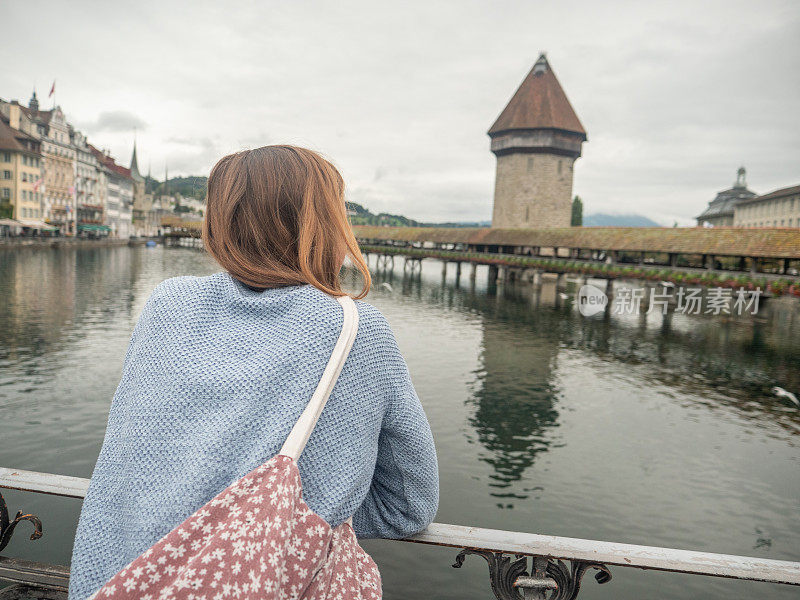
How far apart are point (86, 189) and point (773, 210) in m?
79.7

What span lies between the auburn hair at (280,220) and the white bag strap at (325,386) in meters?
0.12

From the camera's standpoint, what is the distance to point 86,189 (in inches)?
2721

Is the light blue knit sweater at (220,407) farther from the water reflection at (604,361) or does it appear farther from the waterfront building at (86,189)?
the waterfront building at (86,189)

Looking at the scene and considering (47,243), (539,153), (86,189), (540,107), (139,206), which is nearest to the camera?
(47,243)

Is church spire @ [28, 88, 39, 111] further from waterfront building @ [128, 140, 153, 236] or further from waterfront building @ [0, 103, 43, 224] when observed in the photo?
Result: waterfront building @ [128, 140, 153, 236]

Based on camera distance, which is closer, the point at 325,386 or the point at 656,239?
the point at 325,386

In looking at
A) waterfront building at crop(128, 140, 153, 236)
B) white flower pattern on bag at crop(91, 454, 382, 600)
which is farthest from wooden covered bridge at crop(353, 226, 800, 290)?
waterfront building at crop(128, 140, 153, 236)

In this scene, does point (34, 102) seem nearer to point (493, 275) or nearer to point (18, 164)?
point (18, 164)

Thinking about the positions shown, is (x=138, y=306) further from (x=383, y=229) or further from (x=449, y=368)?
(x=383, y=229)

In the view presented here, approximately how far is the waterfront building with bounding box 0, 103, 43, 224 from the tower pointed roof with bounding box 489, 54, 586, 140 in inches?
1598

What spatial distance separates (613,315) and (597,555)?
1095 inches

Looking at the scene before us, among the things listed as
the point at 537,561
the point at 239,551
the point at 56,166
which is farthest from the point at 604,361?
the point at 56,166

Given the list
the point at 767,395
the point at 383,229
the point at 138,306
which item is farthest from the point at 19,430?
the point at 383,229

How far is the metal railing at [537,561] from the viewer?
4.98ft
